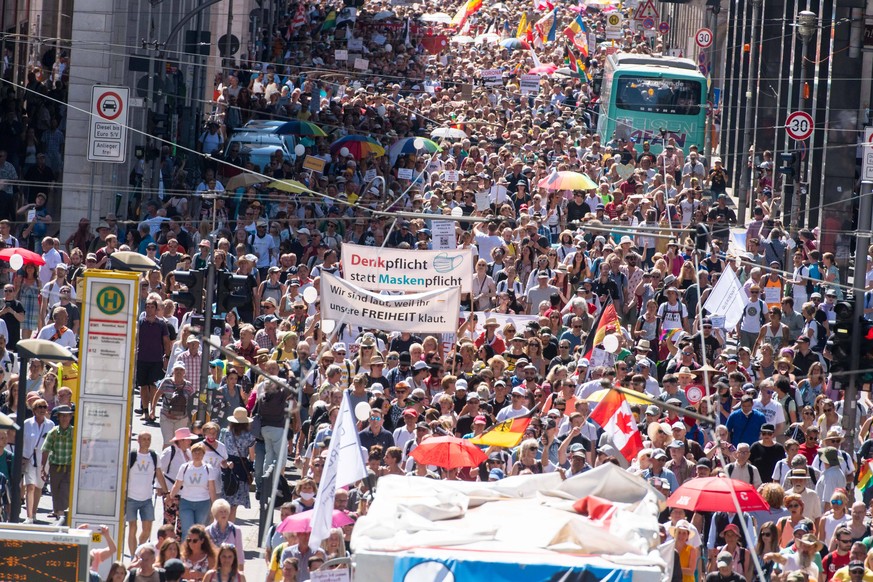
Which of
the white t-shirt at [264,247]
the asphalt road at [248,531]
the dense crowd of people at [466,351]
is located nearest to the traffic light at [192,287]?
the dense crowd of people at [466,351]

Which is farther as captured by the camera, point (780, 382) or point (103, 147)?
point (103, 147)

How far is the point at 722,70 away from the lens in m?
60.7

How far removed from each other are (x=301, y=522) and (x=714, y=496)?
3.61 m

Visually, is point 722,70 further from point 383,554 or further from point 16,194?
point 383,554

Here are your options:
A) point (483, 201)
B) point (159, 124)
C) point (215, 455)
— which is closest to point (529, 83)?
point (159, 124)

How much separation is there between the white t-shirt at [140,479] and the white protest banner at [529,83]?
32.6 metres

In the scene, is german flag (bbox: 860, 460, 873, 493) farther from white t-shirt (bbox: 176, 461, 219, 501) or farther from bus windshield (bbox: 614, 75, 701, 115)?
bus windshield (bbox: 614, 75, 701, 115)

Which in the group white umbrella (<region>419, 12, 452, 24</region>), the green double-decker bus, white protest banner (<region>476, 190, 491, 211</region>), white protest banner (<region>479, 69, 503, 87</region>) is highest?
white umbrella (<region>419, 12, 452, 24</region>)

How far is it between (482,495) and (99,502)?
4.74 metres

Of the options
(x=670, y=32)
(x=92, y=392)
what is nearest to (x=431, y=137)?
(x=92, y=392)

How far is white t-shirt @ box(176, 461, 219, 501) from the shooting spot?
56.0 feet

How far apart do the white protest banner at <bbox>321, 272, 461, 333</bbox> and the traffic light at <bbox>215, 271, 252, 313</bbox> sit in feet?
3.04

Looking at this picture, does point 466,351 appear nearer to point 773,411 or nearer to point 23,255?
point 773,411

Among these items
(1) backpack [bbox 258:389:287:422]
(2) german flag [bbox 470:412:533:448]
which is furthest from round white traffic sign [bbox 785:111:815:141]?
(1) backpack [bbox 258:389:287:422]
